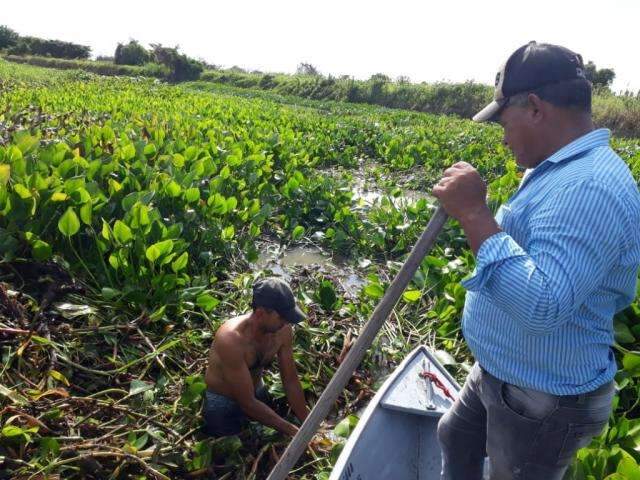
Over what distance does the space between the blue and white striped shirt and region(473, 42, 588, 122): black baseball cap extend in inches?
6.2

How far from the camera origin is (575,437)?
4.41ft

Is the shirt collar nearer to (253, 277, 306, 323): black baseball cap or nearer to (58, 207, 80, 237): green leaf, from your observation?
(253, 277, 306, 323): black baseball cap

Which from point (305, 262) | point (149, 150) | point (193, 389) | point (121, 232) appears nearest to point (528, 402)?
point (193, 389)

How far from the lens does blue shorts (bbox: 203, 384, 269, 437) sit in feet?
8.26

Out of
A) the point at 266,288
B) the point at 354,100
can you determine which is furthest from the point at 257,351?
the point at 354,100

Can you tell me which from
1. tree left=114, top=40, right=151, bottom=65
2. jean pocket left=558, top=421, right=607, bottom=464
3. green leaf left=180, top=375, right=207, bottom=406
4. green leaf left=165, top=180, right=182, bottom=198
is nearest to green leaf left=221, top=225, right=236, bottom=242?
green leaf left=165, top=180, right=182, bottom=198

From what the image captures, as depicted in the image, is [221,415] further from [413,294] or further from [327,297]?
[413,294]

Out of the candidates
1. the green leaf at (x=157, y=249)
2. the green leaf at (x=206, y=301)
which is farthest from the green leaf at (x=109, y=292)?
the green leaf at (x=206, y=301)

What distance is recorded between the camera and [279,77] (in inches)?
1476

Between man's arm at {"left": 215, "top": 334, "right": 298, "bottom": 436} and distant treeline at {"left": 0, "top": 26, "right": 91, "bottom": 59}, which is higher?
distant treeline at {"left": 0, "top": 26, "right": 91, "bottom": 59}

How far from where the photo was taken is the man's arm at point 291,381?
2.61m

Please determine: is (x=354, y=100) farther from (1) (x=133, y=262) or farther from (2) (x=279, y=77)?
(1) (x=133, y=262)

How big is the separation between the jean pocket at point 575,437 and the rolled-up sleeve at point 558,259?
0.41 meters

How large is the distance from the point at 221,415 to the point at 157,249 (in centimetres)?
114
